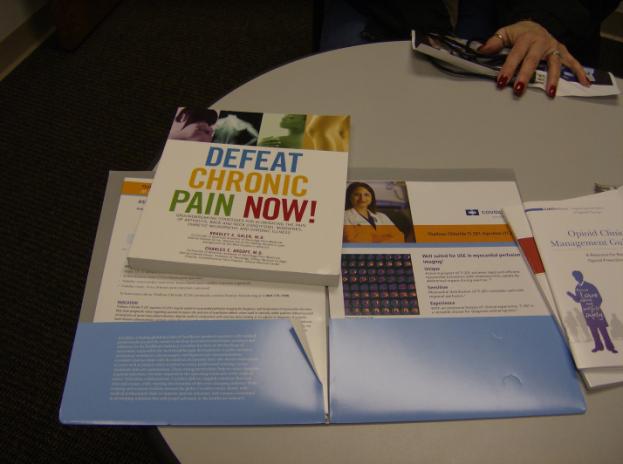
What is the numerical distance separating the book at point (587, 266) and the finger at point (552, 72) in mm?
236

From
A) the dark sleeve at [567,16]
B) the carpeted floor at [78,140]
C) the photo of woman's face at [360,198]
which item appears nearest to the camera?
the photo of woman's face at [360,198]

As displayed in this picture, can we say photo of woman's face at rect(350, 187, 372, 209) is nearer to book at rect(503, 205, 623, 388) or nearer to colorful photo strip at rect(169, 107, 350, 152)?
colorful photo strip at rect(169, 107, 350, 152)

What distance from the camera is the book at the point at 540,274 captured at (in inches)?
20.2

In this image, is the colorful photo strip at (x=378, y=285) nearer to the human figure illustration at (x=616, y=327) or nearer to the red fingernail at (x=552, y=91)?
the human figure illustration at (x=616, y=327)

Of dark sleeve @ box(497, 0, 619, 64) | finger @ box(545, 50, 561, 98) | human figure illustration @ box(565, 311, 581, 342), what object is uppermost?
dark sleeve @ box(497, 0, 619, 64)

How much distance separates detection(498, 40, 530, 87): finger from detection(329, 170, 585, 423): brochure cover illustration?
0.81ft

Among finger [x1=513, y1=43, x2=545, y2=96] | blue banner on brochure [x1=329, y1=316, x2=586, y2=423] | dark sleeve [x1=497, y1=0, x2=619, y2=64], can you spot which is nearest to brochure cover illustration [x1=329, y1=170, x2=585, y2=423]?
blue banner on brochure [x1=329, y1=316, x2=586, y2=423]

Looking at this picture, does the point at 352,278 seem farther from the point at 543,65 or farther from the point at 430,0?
the point at 430,0

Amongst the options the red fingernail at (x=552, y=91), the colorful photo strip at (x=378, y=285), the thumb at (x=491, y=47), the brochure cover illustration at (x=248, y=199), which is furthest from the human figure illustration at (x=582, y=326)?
the thumb at (x=491, y=47)

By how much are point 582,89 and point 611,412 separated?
568mm

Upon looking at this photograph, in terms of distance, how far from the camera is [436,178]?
68cm

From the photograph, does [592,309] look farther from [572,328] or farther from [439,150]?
[439,150]

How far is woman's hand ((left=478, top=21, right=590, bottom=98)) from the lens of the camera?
795mm

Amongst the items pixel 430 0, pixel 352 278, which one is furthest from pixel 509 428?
pixel 430 0
